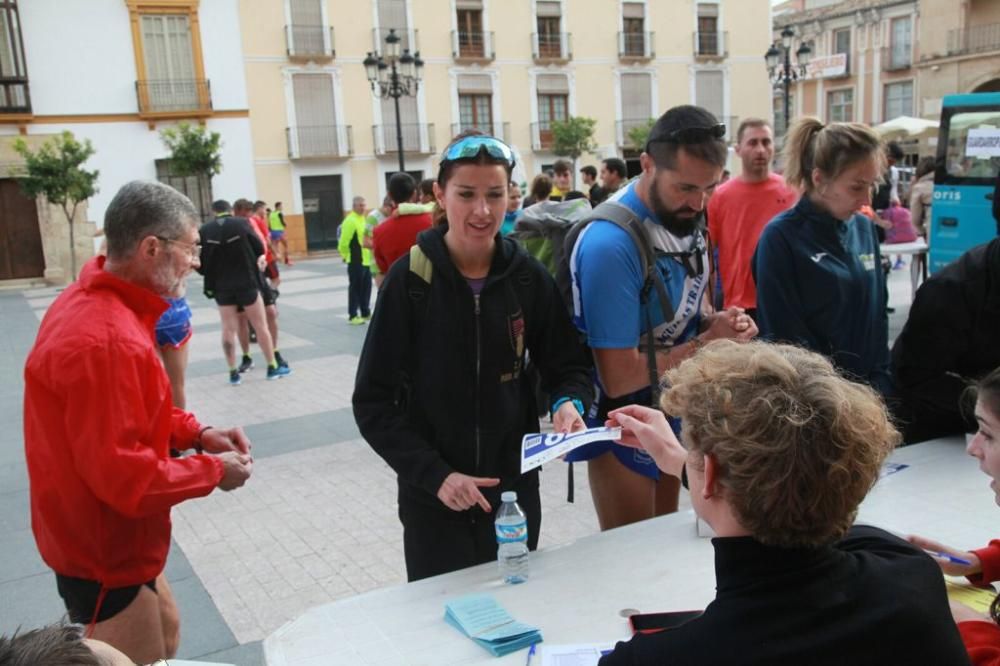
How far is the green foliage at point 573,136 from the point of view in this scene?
105 ft

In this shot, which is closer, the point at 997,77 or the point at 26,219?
the point at 26,219

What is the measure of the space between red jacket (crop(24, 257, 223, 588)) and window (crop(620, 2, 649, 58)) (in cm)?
3566

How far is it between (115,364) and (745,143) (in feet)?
13.6

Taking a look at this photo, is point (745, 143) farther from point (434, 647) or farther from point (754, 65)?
point (754, 65)

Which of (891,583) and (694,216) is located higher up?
(694,216)

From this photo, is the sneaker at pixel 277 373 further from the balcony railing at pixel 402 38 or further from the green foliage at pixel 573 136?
the green foliage at pixel 573 136

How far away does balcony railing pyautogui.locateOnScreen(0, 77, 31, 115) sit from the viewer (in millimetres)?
24266

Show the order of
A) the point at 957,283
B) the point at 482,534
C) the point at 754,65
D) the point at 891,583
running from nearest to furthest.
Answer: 1. the point at 891,583
2. the point at 482,534
3. the point at 957,283
4. the point at 754,65

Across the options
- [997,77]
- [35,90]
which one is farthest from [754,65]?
[35,90]

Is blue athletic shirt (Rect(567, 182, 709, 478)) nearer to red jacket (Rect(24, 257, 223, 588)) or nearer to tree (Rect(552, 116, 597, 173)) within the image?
red jacket (Rect(24, 257, 223, 588))

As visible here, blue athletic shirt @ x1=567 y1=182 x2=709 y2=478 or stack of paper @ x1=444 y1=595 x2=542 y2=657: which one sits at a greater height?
blue athletic shirt @ x1=567 y1=182 x2=709 y2=478

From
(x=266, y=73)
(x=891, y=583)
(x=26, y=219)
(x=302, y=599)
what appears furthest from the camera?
(x=266, y=73)

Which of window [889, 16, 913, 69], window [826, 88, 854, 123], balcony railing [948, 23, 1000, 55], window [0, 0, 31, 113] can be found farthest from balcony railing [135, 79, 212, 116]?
window [889, 16, 913, 69]

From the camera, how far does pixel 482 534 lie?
2.44 meters
